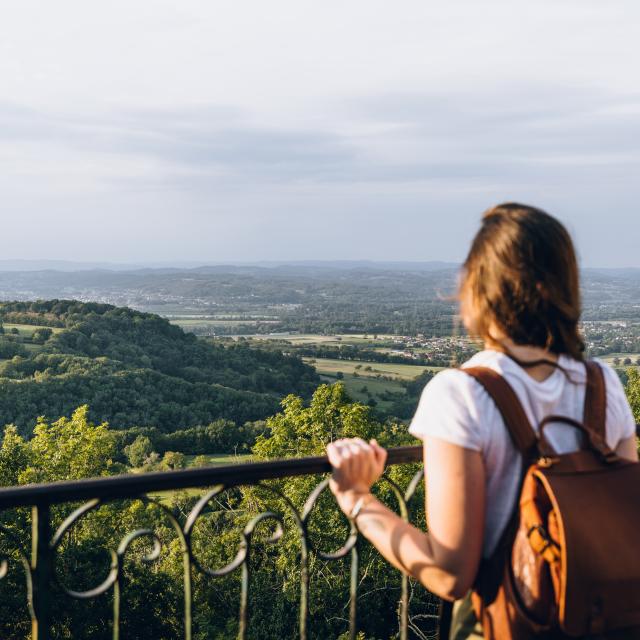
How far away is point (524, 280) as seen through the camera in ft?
5.23

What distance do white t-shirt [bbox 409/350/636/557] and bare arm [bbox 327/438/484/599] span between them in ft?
0.13

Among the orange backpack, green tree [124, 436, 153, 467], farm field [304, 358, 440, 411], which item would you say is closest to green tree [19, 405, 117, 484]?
green tree [124, 436, 153, 467]

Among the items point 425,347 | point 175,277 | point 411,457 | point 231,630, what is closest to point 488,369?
point 411,457

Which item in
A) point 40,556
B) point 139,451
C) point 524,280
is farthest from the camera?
point 139,451

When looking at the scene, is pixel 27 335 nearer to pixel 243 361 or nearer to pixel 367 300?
pixel 243 361

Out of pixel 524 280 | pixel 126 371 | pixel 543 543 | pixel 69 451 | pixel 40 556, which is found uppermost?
pixel 524 280

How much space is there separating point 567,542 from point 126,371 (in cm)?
6342

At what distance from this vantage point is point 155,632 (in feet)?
80.6

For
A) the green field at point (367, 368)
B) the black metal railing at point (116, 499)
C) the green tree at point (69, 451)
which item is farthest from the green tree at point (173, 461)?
the black metal railing at point (116, 499)

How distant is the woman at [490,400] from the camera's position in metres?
1.52

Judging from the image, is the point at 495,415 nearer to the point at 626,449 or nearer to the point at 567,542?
the point at 567,542

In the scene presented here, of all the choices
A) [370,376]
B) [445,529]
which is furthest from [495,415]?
[370,376]

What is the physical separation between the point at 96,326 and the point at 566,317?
3101 inches

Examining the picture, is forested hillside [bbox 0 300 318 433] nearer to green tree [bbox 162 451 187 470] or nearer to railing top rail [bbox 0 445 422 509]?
green tree [bbox 162 451 187 470]
